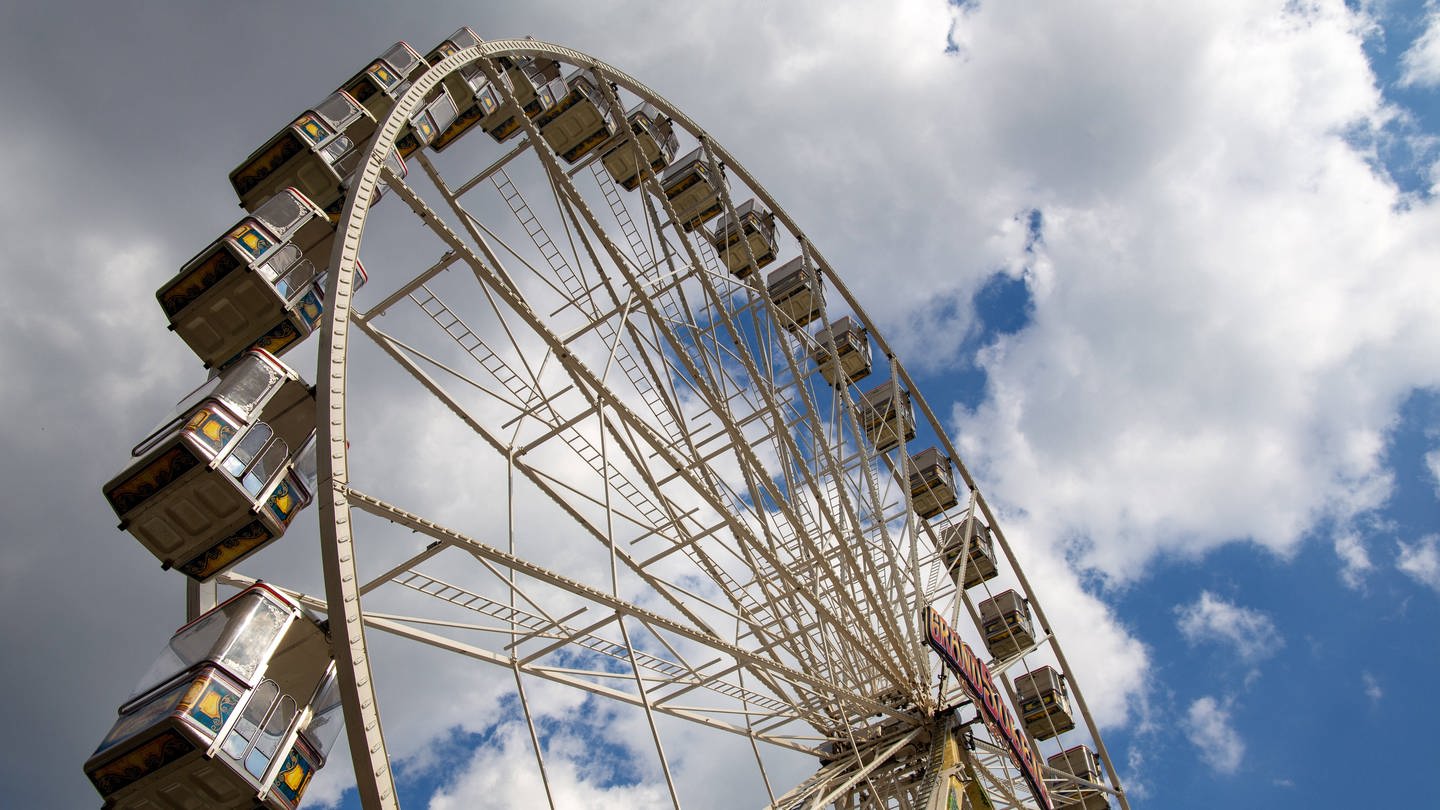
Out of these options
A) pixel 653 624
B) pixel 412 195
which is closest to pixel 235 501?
pixel 412 195

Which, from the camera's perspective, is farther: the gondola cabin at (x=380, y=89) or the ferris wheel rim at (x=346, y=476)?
the gondola cabin at (x=380, y=89)

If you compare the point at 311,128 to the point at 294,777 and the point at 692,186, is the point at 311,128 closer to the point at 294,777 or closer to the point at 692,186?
the point at 294,777

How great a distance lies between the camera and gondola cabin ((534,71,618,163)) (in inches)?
615

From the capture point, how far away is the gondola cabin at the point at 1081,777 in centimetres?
2138

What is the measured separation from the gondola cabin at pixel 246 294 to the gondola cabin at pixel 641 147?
10024 mm

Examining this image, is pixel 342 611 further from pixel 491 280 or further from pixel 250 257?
pixel 491 280

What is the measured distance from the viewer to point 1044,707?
2162cm

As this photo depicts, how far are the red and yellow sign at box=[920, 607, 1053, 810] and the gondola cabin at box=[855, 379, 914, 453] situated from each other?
19.3ft

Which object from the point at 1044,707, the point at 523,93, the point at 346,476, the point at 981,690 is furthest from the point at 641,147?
the point at 1044,707

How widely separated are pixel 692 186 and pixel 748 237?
6.43ft

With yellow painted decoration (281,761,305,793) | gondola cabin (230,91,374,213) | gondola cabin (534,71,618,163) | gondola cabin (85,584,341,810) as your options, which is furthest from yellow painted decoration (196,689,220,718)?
gondola cabin (534,71,618,163)

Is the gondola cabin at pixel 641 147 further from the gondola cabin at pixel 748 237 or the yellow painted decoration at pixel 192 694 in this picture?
the yellow painted decoration at pixel 192 694

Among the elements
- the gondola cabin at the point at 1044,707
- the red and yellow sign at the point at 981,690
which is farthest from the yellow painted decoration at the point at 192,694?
the gondola cabin at the point at 1044,707

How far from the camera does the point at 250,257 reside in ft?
23.9
